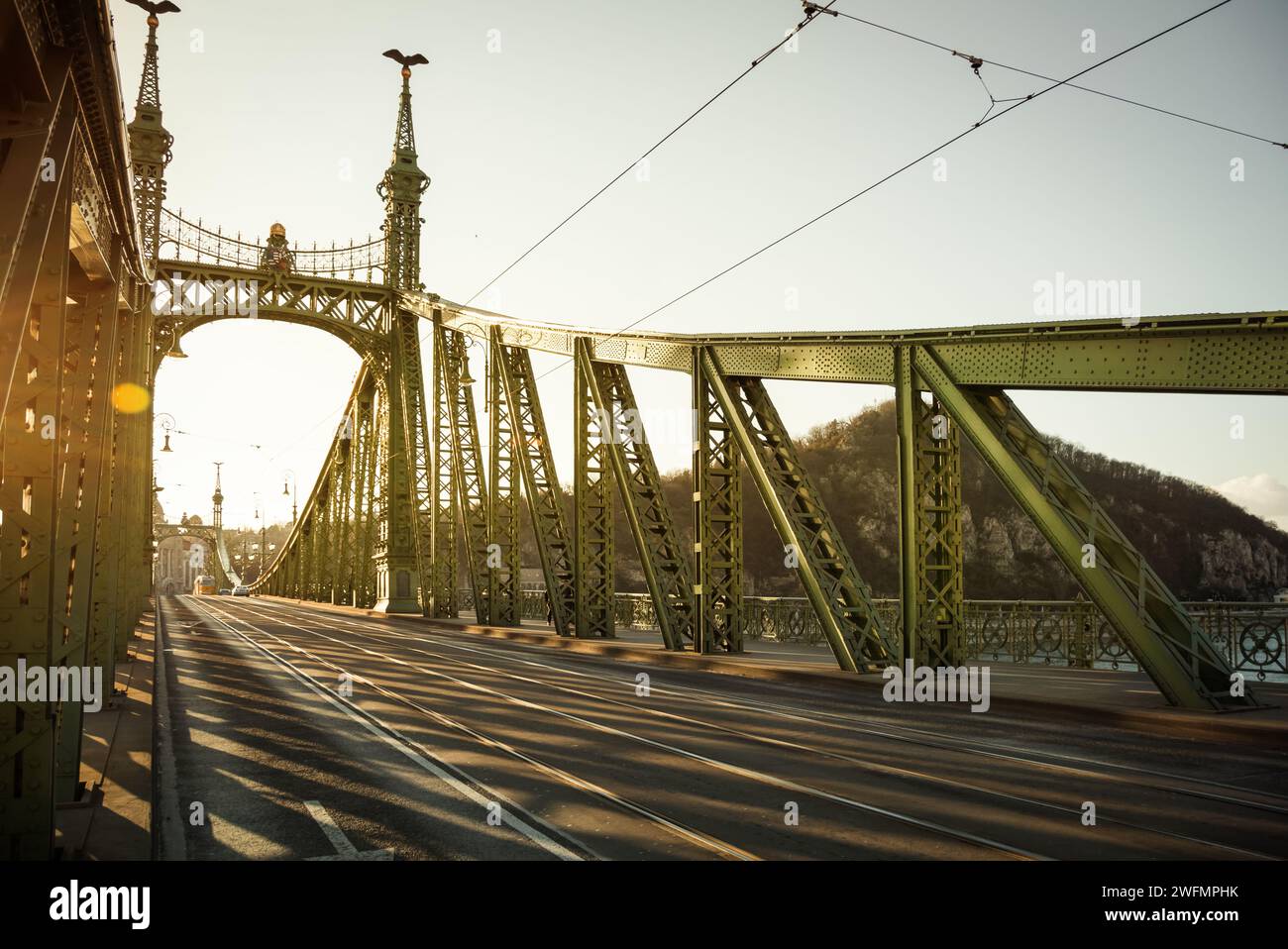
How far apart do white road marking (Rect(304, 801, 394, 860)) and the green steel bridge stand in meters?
1.68

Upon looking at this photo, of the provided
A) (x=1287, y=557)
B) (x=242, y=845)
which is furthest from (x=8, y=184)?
(x=1287, y=557)

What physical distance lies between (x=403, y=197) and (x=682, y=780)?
38.3 metres

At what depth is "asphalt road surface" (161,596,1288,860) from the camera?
637 centimetres

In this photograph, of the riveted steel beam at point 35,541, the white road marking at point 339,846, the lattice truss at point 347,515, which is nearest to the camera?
the riveted steel beam at point 35,541

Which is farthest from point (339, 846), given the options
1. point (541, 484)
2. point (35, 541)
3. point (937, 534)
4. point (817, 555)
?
point (541, 484)

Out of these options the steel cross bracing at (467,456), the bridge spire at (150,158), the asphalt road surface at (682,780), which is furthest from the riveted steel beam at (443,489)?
the asphalt road surface at (682,780)

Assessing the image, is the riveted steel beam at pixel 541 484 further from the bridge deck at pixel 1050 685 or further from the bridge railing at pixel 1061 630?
the bridge railing at pixel 1061 630

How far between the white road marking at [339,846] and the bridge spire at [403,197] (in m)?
37.6

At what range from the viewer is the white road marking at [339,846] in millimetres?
6008

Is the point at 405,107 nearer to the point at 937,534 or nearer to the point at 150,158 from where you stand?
the point at 150,158

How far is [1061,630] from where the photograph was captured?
20578 millimetres

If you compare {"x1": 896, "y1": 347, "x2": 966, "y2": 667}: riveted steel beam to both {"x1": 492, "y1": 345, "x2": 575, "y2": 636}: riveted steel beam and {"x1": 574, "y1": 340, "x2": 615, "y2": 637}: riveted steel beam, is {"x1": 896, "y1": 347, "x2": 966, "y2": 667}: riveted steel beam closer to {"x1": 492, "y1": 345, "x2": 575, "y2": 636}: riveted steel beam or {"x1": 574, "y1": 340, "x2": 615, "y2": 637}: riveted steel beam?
{"x1": 574, "y1": 340, "x2": 615, "y2": 637}: riveted steel beam

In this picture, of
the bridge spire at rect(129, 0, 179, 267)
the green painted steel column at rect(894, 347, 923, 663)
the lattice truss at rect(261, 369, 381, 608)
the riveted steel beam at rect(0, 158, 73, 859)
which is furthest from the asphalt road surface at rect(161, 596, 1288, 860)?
the lattice truss at rect(261, 369, 381, 608)

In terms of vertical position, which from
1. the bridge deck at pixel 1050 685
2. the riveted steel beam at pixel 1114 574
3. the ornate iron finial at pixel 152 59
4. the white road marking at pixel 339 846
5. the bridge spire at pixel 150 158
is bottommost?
the bridge deck at pixel 1050 685
